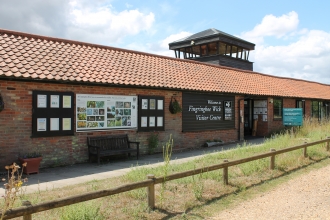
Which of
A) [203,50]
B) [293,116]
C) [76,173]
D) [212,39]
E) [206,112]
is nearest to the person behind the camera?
[76,173]

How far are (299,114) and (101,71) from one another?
10.4 m

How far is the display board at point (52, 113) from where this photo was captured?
8688 millimetres

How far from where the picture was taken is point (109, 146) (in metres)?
10.2

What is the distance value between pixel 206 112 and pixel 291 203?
329 inches

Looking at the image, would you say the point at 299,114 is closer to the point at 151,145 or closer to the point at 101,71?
the point at 151,145

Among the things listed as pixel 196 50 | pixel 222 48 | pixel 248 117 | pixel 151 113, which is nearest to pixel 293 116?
pixel 248 117

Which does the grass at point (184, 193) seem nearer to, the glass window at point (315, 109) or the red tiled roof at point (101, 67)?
the red tiled roof at point (101, 67)

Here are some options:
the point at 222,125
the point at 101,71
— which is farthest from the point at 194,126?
the point at 101,71

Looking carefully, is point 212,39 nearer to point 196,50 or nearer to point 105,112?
point 196,50

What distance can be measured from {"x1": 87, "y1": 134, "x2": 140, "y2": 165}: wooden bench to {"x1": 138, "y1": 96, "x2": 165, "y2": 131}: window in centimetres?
96

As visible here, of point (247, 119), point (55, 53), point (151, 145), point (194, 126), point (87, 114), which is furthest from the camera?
point (247, 119)

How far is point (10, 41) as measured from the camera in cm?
986

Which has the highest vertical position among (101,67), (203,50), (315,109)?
(203,50)

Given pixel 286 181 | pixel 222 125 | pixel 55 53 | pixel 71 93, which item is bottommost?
pixel 286 181
